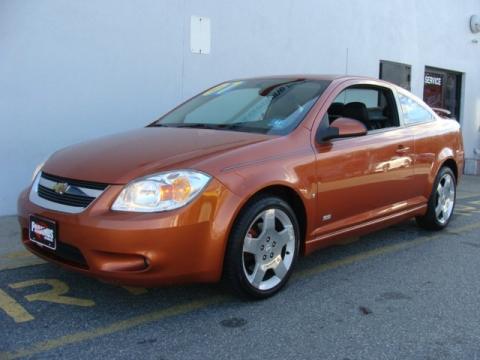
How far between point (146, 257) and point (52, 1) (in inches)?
156

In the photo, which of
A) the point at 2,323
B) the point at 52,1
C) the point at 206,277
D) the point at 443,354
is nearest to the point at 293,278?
the point at 206,277

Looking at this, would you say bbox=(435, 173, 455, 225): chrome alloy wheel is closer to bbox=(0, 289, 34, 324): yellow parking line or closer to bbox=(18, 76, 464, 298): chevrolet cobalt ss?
bbox=(18, 76, 464, 298): chevrolet cobalt ss

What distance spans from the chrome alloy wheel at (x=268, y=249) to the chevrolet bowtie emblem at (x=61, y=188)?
1.15 m

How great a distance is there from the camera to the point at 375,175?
4.41m

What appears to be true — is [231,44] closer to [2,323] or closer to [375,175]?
[375,175]

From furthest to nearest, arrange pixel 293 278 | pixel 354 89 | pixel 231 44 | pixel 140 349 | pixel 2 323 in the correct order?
pixel 231 44
pixel 354 89
pixel 293 278
pixel 2 323
pixel 140 349

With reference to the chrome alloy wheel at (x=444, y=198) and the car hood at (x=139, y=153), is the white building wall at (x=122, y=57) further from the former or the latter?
the chrome alloy wheel at (x=444, y=198)

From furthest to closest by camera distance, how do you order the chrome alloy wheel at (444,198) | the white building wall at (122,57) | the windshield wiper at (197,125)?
the white building wall at (122,57)
the chrome alloy wheel at (444,198)
the windshield wiper at (197,125)

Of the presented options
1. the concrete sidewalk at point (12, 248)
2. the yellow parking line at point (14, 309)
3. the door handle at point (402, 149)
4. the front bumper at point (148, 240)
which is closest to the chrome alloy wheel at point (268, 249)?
the front bumper at point (148, 240)

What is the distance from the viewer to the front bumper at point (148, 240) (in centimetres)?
302

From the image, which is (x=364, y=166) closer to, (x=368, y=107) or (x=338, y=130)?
(x=338, y=130)

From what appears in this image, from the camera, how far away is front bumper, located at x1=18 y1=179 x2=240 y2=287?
9.89 ft

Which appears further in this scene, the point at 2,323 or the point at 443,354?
the point at 2,323

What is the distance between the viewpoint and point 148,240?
301 centimetres
